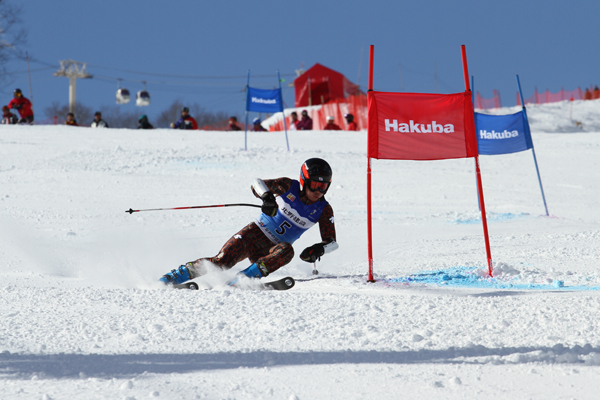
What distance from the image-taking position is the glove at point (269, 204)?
4543mm

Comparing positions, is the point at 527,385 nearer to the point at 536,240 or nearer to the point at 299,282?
the point at 299,282

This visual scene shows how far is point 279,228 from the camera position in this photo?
4.89 m

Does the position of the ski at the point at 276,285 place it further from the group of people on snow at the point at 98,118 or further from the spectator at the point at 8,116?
the spectator at the point at 8,116

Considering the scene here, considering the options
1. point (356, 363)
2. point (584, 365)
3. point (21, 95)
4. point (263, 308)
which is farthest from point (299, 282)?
point (21, 95)

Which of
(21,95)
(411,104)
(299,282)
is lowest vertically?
(299,282)

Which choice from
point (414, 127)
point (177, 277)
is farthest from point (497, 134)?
point (177, 277)

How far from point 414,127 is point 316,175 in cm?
101

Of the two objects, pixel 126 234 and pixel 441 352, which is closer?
pixel 441 352

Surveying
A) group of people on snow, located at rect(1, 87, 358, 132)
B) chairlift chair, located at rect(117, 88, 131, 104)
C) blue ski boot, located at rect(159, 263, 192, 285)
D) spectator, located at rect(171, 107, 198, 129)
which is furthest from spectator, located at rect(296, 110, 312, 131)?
blue ski boot, located at rect(159, 263, 192, 285)

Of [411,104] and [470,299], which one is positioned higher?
[411,104]

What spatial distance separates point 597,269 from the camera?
516 cm

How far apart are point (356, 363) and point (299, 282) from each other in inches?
84.5

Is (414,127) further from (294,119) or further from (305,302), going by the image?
(294,119)

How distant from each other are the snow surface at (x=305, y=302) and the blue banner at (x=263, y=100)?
3.86m
